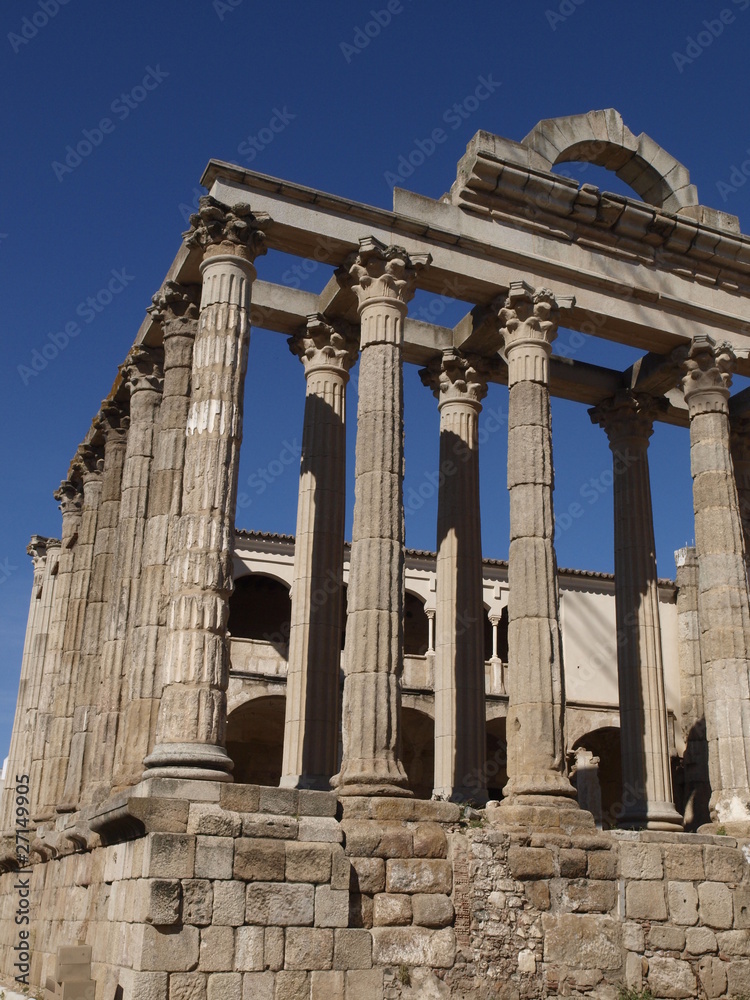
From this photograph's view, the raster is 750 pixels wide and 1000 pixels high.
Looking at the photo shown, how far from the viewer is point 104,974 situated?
12.4 metres

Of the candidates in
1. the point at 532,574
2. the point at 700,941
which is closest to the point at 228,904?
the point at 532,574

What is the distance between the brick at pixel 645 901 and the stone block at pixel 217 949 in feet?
18.0

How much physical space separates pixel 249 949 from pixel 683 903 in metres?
6.15

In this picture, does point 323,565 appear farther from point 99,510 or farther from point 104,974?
point 104,974

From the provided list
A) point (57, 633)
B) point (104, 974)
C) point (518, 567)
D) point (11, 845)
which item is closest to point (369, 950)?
point (104, 974)

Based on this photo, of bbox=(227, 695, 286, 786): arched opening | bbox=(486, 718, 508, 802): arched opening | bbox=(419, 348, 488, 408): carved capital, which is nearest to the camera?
bbox=(419, 348, 488, 408): carved capital

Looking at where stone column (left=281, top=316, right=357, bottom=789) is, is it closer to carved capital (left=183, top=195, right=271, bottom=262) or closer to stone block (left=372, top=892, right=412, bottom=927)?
carved capital (left=183, top=195, right=271, bottom=262)

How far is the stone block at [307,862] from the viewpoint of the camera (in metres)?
12.4

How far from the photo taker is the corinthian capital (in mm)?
16703

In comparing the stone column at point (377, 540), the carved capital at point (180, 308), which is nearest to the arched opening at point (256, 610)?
the carved capital at point (180, 308)

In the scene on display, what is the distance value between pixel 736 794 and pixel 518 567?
489cm

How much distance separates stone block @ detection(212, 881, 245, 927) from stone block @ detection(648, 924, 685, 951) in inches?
224

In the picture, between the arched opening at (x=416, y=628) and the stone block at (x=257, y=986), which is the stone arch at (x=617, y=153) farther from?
the arched opening at (x=416, y=628)

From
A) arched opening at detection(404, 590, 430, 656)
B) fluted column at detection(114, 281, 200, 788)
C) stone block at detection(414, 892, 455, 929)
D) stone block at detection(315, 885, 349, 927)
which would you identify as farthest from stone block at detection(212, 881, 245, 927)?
arched opening at detection(404, 590, 430, 656)
